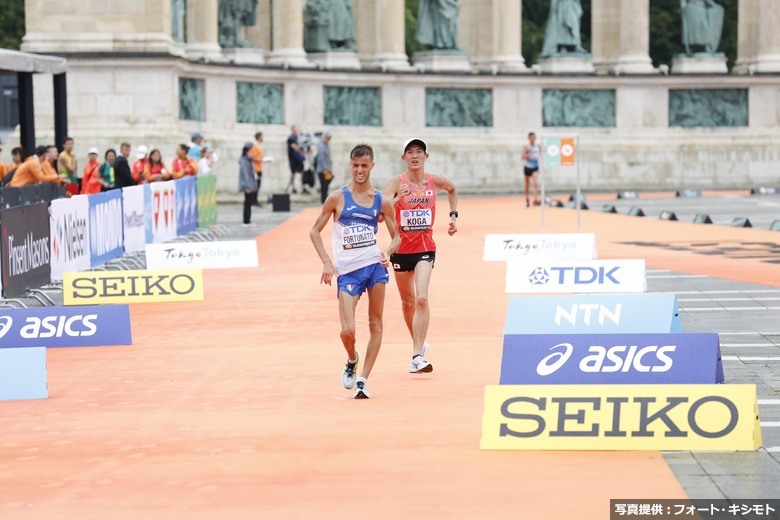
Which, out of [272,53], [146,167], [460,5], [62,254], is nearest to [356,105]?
[272,53]

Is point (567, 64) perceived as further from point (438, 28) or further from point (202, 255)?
point (202, 255)

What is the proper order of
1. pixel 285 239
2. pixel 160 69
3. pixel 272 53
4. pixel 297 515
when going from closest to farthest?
1. pixel 297 515
2. pixel 285 239
3. pixel 160 69
4. pixel 272 53

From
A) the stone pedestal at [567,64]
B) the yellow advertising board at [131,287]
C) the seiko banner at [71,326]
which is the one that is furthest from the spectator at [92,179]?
the stone pedestal at [567,64]

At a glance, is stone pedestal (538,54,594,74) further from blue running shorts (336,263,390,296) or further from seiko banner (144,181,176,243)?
blue running shorts (336,263,390,296)

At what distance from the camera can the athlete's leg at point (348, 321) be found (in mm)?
15125

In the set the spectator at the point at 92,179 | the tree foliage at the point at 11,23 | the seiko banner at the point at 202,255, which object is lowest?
the seiko banner at the point at 202,255

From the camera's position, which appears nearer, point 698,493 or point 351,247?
point 698,493

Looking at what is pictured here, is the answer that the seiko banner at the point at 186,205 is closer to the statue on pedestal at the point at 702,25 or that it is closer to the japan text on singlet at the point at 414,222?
the japan text on singlet at the point at 414,222

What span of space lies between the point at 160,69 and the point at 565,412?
3583cm

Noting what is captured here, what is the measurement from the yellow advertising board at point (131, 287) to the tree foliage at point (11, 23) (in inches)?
2459

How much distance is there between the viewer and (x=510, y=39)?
62844mm

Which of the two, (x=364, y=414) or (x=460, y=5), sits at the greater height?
(x=460, y=5)

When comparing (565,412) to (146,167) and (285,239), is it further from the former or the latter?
(146,167)

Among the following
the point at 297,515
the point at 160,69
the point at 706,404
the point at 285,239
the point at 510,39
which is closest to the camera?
the point at 297,515
